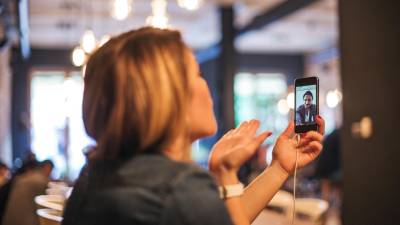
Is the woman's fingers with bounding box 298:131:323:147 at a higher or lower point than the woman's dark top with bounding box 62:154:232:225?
higher

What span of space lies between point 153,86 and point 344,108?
3.91 meters

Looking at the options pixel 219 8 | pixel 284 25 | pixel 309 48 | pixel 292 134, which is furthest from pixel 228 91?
pixel 292 134

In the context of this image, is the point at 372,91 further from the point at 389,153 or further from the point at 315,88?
the point at 315,88

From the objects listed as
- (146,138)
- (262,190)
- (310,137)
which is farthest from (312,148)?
(146,138)

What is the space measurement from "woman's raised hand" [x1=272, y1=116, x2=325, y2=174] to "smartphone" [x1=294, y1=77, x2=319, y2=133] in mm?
27

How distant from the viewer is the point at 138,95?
2.99 ft

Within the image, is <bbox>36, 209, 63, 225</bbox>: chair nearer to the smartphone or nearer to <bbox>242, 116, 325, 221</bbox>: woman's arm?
<bbox>242, 116, 325, 221</bbox>: woman's arm

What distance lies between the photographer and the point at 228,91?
9.04 meters

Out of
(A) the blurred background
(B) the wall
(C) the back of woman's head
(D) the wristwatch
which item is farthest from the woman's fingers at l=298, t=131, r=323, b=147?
(B) the wall

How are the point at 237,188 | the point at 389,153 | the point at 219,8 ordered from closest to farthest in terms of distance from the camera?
the point at 237,188
the point at 389,153
the point at 219,8

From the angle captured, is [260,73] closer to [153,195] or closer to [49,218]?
[49,218]

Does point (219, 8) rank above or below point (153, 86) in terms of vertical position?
above

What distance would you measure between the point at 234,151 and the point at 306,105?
328mm

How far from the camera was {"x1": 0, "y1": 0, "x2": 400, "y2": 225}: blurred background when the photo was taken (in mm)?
4172
